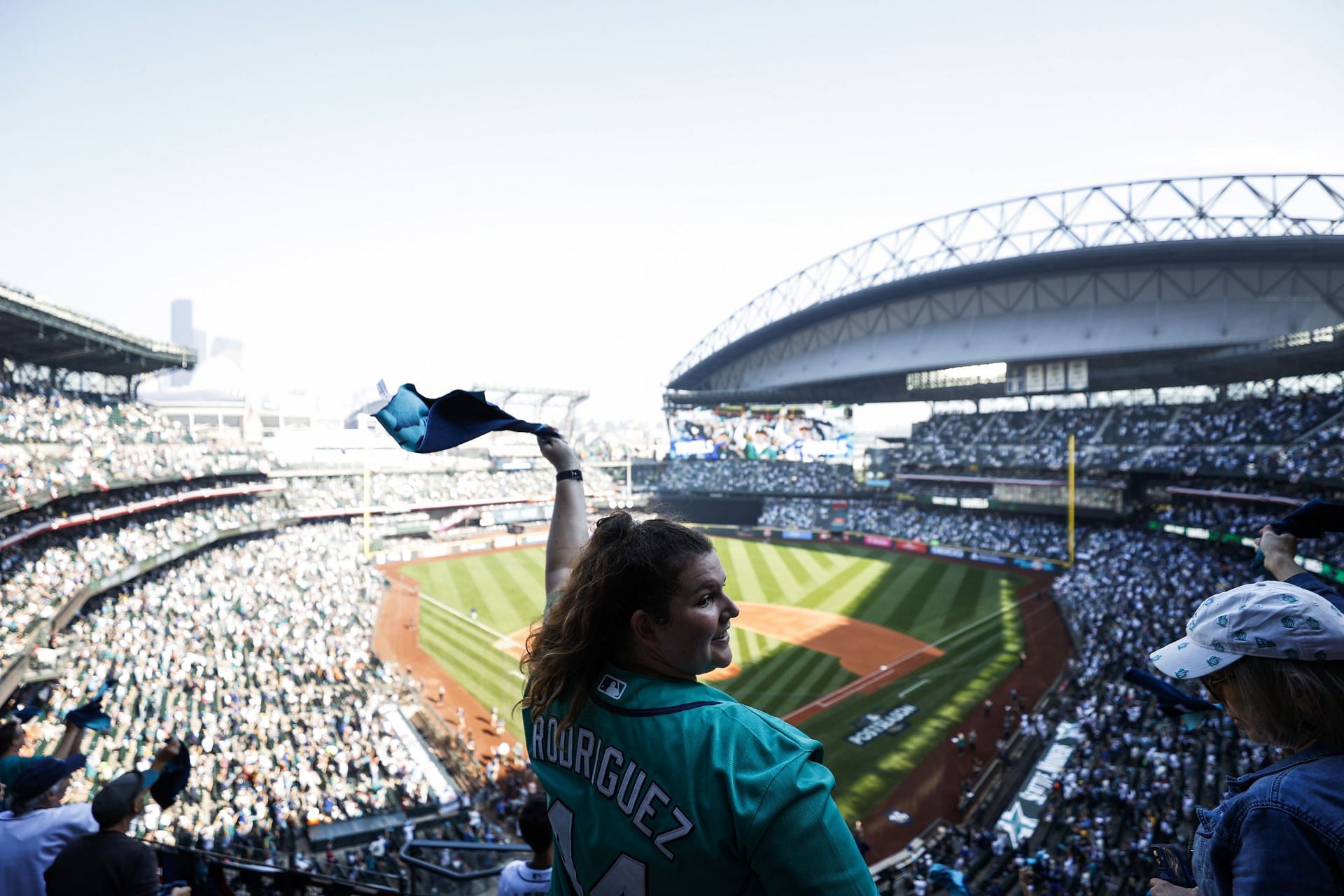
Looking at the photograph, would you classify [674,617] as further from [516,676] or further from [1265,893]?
[516,676]

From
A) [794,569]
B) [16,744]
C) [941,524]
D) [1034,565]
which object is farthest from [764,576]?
[16,744]

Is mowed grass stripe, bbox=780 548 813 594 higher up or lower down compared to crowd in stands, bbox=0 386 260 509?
lower down

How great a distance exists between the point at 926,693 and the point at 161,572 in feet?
109

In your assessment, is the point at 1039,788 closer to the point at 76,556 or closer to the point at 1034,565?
the point at 1034,565

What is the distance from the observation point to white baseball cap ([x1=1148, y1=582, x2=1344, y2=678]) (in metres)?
1.71

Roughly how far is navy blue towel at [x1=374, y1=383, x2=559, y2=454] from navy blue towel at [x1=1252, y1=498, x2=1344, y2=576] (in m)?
3.31

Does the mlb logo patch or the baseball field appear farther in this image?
the baseball field

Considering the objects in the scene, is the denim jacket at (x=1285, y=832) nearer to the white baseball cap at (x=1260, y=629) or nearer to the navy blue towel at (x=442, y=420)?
the white baseball cap at (x=1260, y=629)

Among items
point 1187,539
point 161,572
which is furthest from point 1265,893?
point 1187,539

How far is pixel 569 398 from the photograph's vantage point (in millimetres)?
67000

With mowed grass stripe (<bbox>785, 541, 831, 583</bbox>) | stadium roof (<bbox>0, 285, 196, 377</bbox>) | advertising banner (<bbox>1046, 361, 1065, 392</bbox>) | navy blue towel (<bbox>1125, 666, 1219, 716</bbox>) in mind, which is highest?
stadium roof (<bbox>0, 285, 196, 377</bbox>)

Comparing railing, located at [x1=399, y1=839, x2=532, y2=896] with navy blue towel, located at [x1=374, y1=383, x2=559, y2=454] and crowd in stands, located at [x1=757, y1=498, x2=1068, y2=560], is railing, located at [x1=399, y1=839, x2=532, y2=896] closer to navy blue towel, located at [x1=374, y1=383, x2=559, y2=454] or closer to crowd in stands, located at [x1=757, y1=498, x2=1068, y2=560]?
navy blue towel, located at [x1=374, y1=383, x2=559, y2=454]

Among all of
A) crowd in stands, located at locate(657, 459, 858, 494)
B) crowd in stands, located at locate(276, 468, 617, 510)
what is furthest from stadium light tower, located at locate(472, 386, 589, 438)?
crowd in stands, located at locate(657, 459, 858, 494)

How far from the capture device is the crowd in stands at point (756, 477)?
5916cm
